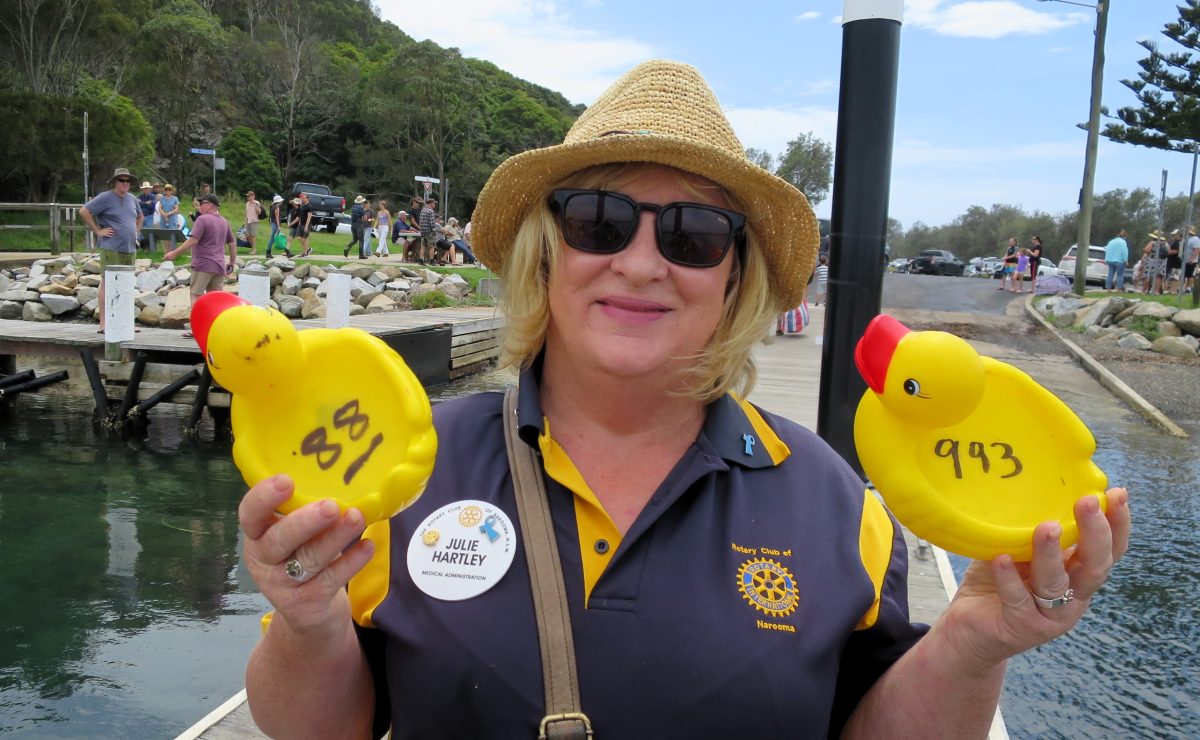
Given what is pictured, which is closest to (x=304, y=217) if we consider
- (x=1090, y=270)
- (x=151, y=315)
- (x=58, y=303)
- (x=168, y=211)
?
(x=168, y=211)

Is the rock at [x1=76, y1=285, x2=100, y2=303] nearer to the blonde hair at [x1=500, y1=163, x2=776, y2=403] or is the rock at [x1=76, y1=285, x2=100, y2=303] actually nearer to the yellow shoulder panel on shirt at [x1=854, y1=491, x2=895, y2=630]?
the blonde hair at [x1=500, y1=163, x2=776, y2=403]

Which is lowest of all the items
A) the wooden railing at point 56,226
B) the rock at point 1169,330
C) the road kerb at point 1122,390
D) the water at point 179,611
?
the water at point 179,611

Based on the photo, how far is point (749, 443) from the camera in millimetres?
1663

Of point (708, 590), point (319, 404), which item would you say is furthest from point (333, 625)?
point (708, 590)

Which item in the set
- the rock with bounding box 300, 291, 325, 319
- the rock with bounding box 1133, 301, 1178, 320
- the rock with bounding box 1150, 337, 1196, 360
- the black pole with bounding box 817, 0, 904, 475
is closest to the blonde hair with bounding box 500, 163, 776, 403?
the black pole with bounding box 817, 0, 904, 475

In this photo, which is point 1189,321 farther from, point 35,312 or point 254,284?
point 35,312

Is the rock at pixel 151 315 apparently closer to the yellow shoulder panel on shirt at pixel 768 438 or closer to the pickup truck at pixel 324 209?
the yellow shoulder panel on shirt at pixel 768 438

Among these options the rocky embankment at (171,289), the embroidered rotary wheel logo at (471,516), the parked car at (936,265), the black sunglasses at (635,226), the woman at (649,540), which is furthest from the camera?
the parked car at (936,265)

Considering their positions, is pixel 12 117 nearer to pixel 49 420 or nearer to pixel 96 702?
pixel 49 420

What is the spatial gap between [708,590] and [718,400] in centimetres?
40

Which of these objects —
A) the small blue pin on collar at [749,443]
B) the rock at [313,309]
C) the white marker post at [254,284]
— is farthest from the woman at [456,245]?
the small blue pin on collar at [749,443]

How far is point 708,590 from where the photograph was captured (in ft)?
4.80

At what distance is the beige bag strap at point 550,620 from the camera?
1.38 meters

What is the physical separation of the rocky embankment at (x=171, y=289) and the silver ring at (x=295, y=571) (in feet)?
38.5
